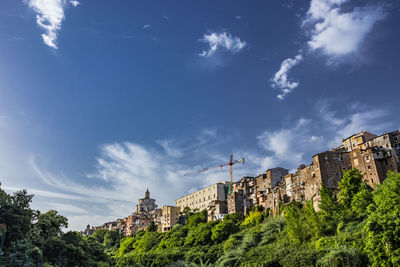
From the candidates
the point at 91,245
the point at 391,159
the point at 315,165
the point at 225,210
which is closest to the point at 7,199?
the point at 91,245

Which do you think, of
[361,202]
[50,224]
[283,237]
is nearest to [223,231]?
[283,237]

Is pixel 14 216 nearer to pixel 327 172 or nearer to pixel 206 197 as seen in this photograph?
pixel 327 172

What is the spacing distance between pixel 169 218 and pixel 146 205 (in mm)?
43646

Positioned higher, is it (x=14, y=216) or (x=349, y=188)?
(x=349, y=188)

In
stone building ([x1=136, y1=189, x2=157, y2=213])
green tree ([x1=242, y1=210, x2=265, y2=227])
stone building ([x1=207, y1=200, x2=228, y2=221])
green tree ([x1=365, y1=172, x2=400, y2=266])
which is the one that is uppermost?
stone building ([x1=136, y1=189, x2=157, y2=213])

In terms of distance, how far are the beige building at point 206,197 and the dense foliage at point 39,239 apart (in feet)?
193

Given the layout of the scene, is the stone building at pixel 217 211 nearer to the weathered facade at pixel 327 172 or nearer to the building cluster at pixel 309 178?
the building cluster at pixel 309 178

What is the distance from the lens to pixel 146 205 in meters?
134

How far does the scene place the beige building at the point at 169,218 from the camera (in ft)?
303

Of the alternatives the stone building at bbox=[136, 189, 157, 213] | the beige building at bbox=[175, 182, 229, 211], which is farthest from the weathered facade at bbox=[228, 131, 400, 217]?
the stone building at bbox=[136, 189, 157, 213]

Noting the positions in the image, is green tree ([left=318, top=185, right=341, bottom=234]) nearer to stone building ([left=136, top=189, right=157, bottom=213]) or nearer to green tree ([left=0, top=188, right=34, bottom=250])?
green tree ([left=0, top=188, right=34, bottom=250])

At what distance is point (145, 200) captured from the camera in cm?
13475

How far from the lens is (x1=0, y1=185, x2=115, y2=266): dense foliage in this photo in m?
25.8

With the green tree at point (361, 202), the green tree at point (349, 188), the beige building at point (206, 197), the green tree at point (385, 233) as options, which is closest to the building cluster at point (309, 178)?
Result: the beige building at point (206, 197)
